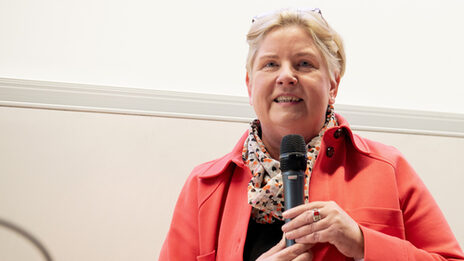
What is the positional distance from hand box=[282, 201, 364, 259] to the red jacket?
2 centimetres

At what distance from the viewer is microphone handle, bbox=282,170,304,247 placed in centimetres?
79

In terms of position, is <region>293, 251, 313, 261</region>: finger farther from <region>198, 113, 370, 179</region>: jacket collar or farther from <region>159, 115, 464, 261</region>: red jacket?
<region>198, 113, 370, 179</region>: jacket collar

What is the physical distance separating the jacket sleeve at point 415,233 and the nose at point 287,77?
299 mm

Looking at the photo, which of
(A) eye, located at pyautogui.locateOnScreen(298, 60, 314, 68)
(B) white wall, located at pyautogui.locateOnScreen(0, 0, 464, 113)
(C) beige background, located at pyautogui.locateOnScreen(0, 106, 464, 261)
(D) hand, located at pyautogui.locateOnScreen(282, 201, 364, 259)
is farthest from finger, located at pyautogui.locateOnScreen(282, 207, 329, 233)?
(B) white wall, located at pyautogui.locateOnScreen(0, 0, 464, 113)

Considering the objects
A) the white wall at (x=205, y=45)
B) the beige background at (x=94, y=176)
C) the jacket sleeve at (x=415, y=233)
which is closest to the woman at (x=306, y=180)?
the jacket sleeve at (x=415, y=233)

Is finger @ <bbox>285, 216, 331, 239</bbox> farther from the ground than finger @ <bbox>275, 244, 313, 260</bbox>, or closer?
farther from the ground

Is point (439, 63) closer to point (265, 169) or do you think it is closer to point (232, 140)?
point (232, 140)

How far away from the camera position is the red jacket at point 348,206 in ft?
2.99

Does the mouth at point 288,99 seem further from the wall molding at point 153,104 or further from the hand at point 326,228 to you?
the wall molding at point 153,104

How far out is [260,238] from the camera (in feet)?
3.28

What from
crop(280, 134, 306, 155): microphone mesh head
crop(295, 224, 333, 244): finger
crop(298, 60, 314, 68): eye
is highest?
crop(298, 60, 314, 68): eye

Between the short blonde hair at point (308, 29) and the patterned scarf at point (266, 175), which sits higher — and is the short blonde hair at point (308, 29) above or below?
above

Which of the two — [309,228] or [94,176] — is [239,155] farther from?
[94,176]

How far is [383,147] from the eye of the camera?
1.05 m
